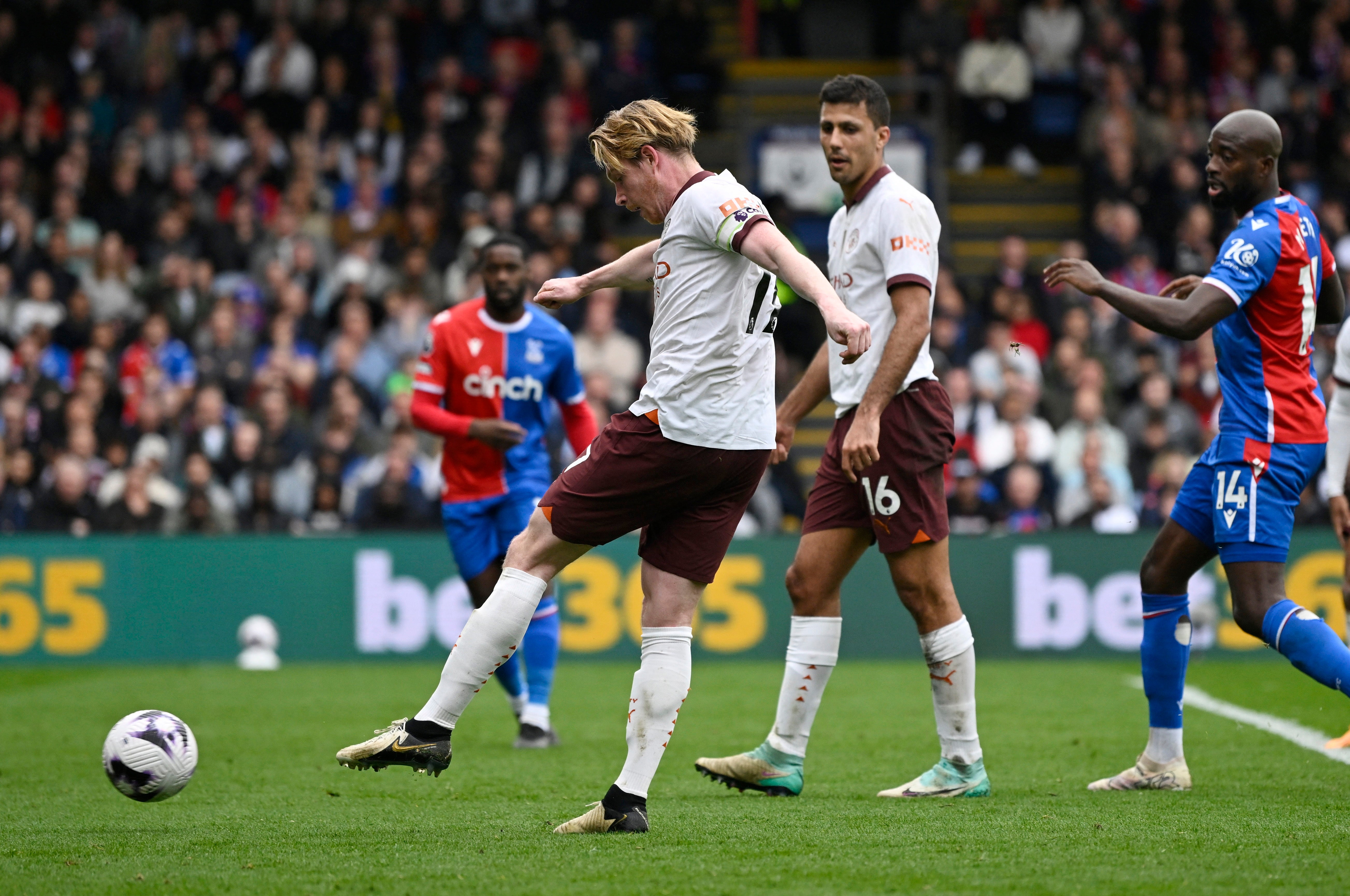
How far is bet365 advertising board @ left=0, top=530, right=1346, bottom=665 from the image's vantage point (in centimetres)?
1345

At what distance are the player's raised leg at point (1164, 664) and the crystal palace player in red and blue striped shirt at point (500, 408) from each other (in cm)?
317

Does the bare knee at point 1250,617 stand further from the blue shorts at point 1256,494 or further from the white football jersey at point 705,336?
the white football jersey at point 705,336

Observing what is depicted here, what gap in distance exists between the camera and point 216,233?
17.5 metres

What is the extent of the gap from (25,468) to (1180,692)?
11.5 meters

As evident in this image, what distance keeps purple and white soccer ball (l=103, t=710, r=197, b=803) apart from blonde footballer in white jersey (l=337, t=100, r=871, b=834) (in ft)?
3.32

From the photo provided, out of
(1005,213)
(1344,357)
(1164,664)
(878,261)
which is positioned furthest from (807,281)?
(1005,213)

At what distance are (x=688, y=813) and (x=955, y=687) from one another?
1156 mm

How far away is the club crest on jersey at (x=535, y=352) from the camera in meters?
8.62

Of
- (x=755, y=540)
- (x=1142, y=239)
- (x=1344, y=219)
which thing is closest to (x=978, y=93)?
(x=1142, y=239)

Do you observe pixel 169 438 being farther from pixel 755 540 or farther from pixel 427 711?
pixel 427 711

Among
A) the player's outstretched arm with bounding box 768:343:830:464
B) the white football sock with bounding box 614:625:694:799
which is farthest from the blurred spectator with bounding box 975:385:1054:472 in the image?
the white football sock with bounding box 614:625:694:799

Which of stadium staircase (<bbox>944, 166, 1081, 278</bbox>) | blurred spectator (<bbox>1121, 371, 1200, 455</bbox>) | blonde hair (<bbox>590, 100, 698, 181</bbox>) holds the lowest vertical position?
blurred spectator (<bbox>1121, 371, 1200, 455</bbox>)

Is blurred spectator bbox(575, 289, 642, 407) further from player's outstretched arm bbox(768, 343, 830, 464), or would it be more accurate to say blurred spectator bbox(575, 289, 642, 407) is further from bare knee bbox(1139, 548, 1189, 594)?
bare knee bbox(1139, 548, 1189, 594)

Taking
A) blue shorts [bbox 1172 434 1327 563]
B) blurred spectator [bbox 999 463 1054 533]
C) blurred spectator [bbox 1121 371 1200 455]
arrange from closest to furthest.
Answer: blue shorts [bbox 1172 434 1327 563]
blurred spectator [bbox 999 463 1054 533]
blurred spectator [bbox 1121 371 1200 455]
